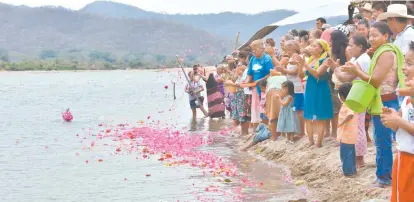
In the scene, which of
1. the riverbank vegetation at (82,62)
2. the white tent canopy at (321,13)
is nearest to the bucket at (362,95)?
Answer: the white tent canopy at (321,13)

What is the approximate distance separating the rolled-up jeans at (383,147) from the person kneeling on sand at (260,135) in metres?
5.21

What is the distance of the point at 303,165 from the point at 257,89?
3149mm

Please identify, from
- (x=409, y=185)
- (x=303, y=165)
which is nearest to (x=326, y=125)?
(x=303, y=165)

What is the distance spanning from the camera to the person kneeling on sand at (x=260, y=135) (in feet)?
42.4

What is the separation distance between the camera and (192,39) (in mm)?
177250

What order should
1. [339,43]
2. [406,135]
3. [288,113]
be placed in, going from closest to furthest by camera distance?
1. [406,135]
2. [339,43]
3. [288,113]

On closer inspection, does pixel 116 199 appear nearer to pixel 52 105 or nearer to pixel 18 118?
pixel 18 118

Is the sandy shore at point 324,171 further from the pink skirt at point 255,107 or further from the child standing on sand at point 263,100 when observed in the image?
→ the pink skirt at point 255,107

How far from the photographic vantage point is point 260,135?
13.1 metres

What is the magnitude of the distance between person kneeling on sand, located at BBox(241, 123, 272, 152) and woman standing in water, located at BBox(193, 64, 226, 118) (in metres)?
5.86

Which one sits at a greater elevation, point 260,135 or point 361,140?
point 361,140

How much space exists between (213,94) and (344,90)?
10.9 meters

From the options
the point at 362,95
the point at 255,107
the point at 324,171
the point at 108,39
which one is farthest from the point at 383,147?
the point at 108,39

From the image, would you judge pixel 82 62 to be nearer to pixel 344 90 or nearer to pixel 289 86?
pixel 289 86
